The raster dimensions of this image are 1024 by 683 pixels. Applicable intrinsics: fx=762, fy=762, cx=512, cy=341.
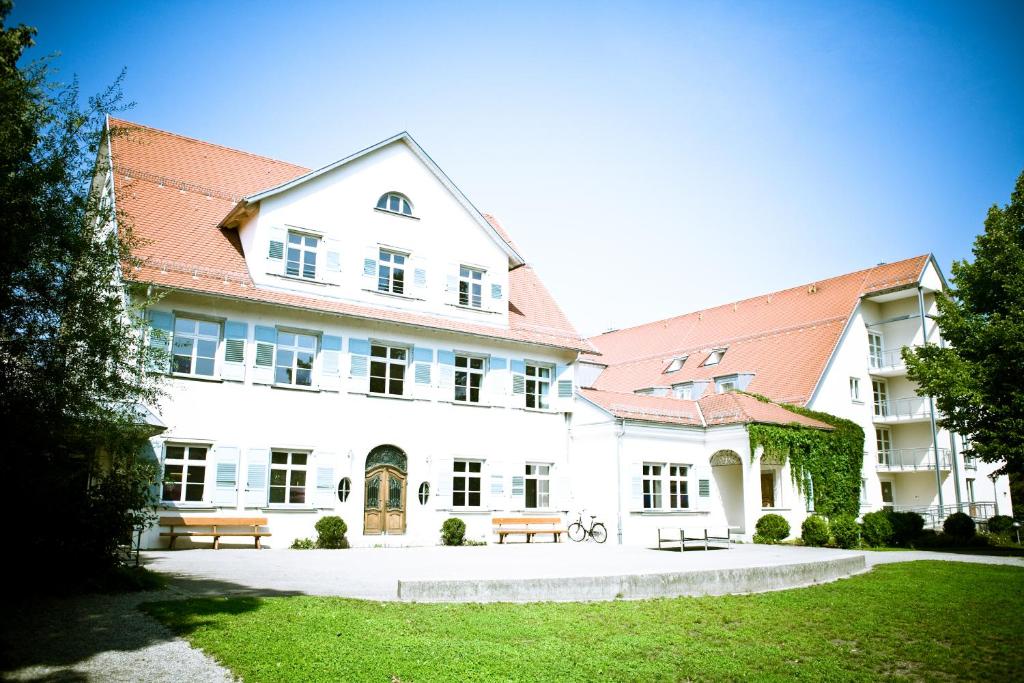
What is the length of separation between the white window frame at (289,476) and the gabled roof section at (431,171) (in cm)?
708

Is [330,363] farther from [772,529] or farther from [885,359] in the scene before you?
[885,359]

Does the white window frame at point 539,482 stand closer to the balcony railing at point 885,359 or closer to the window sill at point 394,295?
the window sill at point 394,295

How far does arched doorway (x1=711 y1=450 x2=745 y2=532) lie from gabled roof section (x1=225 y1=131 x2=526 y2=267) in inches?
426

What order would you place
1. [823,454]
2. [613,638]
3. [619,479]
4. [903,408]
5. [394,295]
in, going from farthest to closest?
[903,408] < [823,454] < [619,479] < [394,295] < [613,638]

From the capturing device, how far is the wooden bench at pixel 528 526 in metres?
23.9

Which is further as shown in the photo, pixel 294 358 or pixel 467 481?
pixel 467 481

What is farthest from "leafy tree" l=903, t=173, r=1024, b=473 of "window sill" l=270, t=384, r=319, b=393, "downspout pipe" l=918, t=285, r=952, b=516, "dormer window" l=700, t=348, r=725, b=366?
"window sill" l=270, t=384, r=319, b=393

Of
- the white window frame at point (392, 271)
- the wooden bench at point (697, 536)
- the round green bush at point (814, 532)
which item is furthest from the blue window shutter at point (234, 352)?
the round green bush at point (814, 532)

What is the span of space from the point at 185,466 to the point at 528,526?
34.8 feet

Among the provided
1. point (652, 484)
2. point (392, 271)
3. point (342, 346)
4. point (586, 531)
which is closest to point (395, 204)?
point (392, 271)

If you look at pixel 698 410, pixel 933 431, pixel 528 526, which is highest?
pixel 698 410

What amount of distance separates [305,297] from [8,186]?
11951 mm

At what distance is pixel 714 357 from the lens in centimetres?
3662

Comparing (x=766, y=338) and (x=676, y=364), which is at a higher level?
(x=766, y=338)
